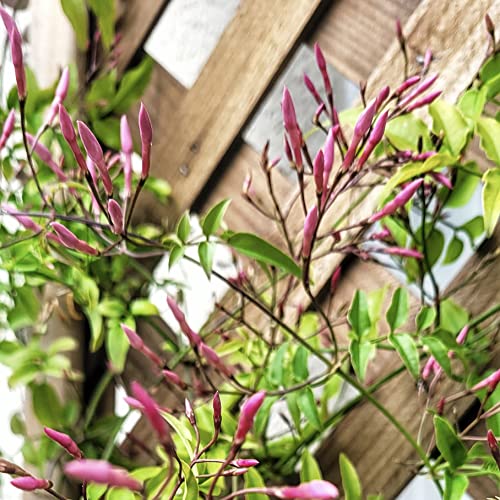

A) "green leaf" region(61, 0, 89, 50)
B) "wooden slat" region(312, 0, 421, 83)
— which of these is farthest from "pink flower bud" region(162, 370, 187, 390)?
"green leaf" region(61, 0, 89, 50)

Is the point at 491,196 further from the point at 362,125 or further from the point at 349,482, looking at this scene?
the point at 349,482

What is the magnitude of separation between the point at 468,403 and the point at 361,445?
12 centimetres

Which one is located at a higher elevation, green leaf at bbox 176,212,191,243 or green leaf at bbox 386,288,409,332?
green leaf at bbox 386,288,409,332

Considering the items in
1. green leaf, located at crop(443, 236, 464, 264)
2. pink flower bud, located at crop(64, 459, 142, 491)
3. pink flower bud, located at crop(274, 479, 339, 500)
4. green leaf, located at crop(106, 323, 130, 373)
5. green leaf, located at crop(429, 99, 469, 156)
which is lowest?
green leaf, located at crop(106, 323, 130, 373)

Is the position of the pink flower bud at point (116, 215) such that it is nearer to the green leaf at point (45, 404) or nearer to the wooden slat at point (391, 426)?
the wooden slat at point (391, 426)

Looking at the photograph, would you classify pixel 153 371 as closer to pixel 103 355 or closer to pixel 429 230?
pixel 103 355

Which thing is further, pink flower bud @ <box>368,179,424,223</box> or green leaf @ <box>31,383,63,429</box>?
green leaf @ <box>31,383,63,429</box>

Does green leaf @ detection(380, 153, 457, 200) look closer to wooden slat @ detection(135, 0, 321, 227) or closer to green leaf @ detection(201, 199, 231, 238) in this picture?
green leaf @ detection(201, 199, 231, 238)

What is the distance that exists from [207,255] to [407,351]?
16 cm

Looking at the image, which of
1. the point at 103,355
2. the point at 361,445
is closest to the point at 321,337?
the point at 361,445

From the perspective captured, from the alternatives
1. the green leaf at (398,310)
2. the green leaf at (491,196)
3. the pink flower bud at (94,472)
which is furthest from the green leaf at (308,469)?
the pink flower bud at (94,472)

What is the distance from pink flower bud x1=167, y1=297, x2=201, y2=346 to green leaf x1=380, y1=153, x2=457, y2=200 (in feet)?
0.56

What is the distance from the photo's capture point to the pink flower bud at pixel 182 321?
454mm

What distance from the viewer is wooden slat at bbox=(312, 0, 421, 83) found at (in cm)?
71
